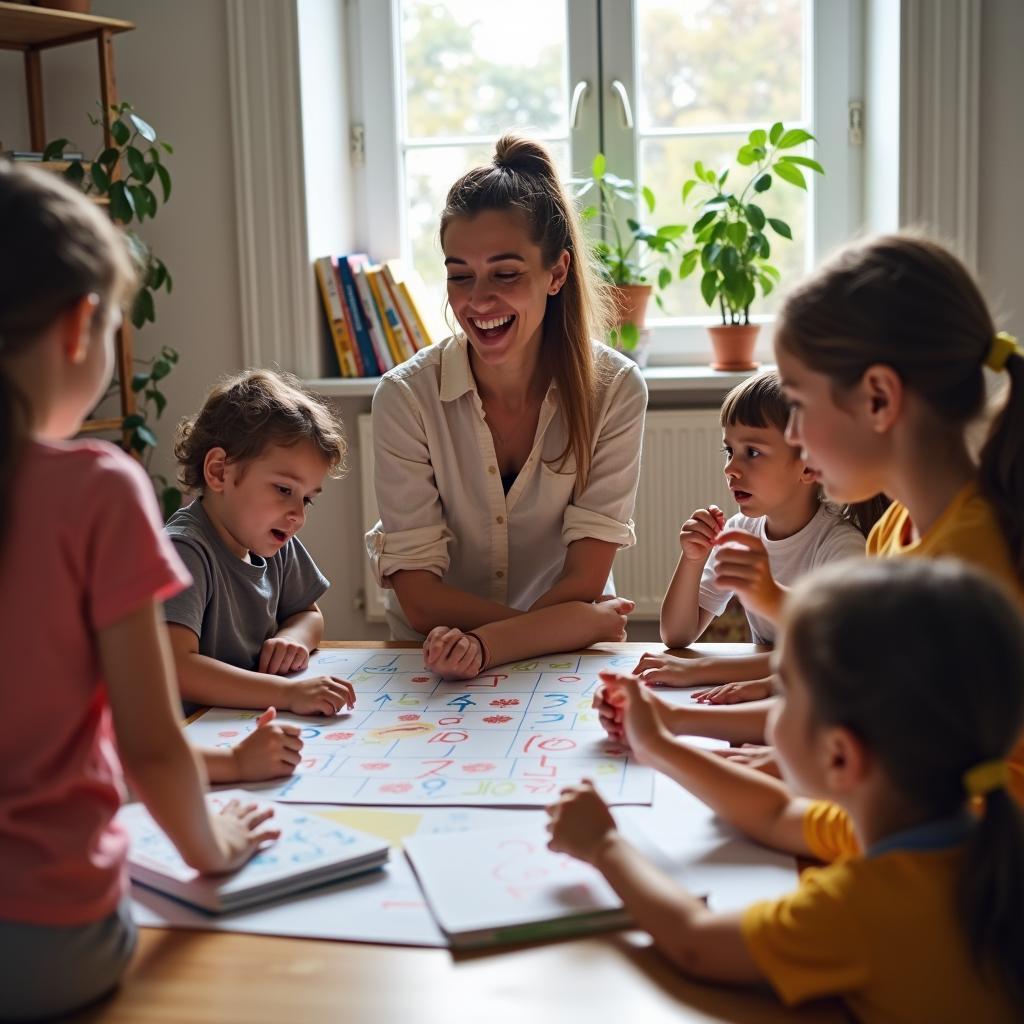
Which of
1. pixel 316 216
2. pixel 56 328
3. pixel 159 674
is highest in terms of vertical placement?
pixel 316 216

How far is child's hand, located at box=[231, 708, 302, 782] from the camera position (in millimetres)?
1255

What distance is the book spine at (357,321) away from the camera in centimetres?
303

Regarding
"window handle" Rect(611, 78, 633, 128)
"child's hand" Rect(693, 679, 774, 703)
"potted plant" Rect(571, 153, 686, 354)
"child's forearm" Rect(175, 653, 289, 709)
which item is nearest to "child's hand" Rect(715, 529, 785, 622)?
"child's hand" Rect(693, 679, 774, 703)

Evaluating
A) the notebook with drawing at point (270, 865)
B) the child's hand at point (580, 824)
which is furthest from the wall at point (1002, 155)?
the notebook with drawing at point (270, 865)

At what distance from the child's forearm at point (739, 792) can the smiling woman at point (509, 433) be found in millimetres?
614

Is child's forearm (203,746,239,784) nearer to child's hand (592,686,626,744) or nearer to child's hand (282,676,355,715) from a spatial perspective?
child's hand (282,676,355,715)

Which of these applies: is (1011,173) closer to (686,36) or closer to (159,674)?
(686,36)

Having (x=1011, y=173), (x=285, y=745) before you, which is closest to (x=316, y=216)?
(x=1011, y=173)

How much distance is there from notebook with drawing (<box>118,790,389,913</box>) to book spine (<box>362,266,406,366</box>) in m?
2.06

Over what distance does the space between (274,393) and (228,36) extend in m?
→ 1.56

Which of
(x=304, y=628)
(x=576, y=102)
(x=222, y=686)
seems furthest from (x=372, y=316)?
(x=222, y=686)

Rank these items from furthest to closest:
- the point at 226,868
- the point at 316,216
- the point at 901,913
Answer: the point at 316,216, the point at 226,868, the point at 901,913

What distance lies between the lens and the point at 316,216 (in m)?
3.01

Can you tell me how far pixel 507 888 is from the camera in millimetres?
999
